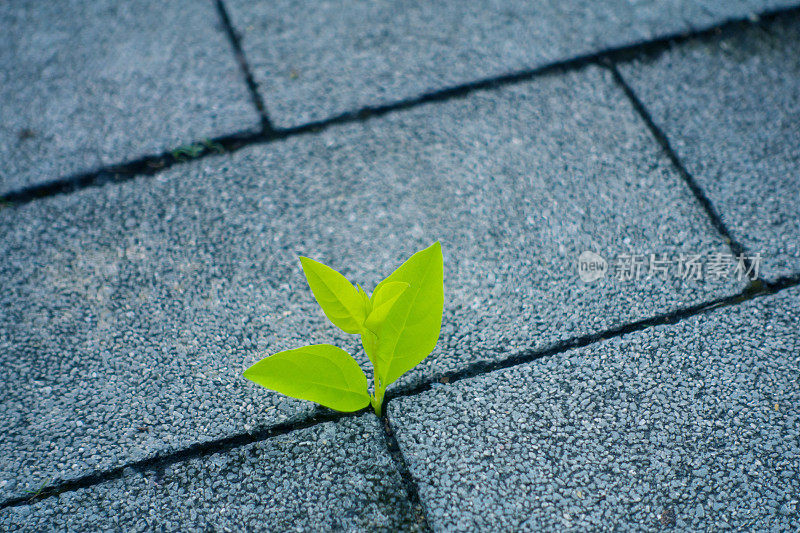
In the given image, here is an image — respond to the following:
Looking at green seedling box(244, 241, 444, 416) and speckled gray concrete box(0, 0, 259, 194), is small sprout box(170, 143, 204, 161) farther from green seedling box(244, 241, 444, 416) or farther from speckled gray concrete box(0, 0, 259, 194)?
green seedling box(244, 241, 444, 416)

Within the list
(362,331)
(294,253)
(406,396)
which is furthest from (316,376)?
(294,253)

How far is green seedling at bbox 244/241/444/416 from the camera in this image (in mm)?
1118

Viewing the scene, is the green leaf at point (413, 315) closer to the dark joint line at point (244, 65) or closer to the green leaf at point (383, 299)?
the green leaf at point (383, 299)

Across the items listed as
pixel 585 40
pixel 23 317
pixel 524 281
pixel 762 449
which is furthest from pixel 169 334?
pixel 585 40

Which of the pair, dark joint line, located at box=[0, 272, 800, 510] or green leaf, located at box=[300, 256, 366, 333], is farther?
dark joint line, located at box=[0, 272, 800, 510]

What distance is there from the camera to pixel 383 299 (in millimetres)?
1122

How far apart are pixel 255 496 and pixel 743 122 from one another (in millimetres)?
1676

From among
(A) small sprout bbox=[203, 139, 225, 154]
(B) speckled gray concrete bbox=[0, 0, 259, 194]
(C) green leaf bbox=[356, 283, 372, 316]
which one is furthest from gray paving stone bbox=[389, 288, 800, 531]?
(B) speckled gray concrete bbox=[0, 0, 259, 194]

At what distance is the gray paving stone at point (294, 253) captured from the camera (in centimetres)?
139

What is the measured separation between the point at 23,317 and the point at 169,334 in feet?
1.22

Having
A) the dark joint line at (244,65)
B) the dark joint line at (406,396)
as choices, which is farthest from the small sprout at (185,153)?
the dark joint line at (406,396)

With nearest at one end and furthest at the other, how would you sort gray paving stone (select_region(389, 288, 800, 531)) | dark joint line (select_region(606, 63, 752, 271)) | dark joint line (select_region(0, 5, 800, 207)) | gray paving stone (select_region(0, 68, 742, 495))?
gray paving stone (select_region(389, 288, 800, 531)), gray paving stone (select_region(0, 68, 742, 495)), dark joint line (select_region(606, 63, 752, 271)), dark joint line (select_region(0, 5, 800, 207))

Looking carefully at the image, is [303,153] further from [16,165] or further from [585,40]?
[585,40]

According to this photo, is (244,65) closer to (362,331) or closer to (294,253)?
(294,253)
